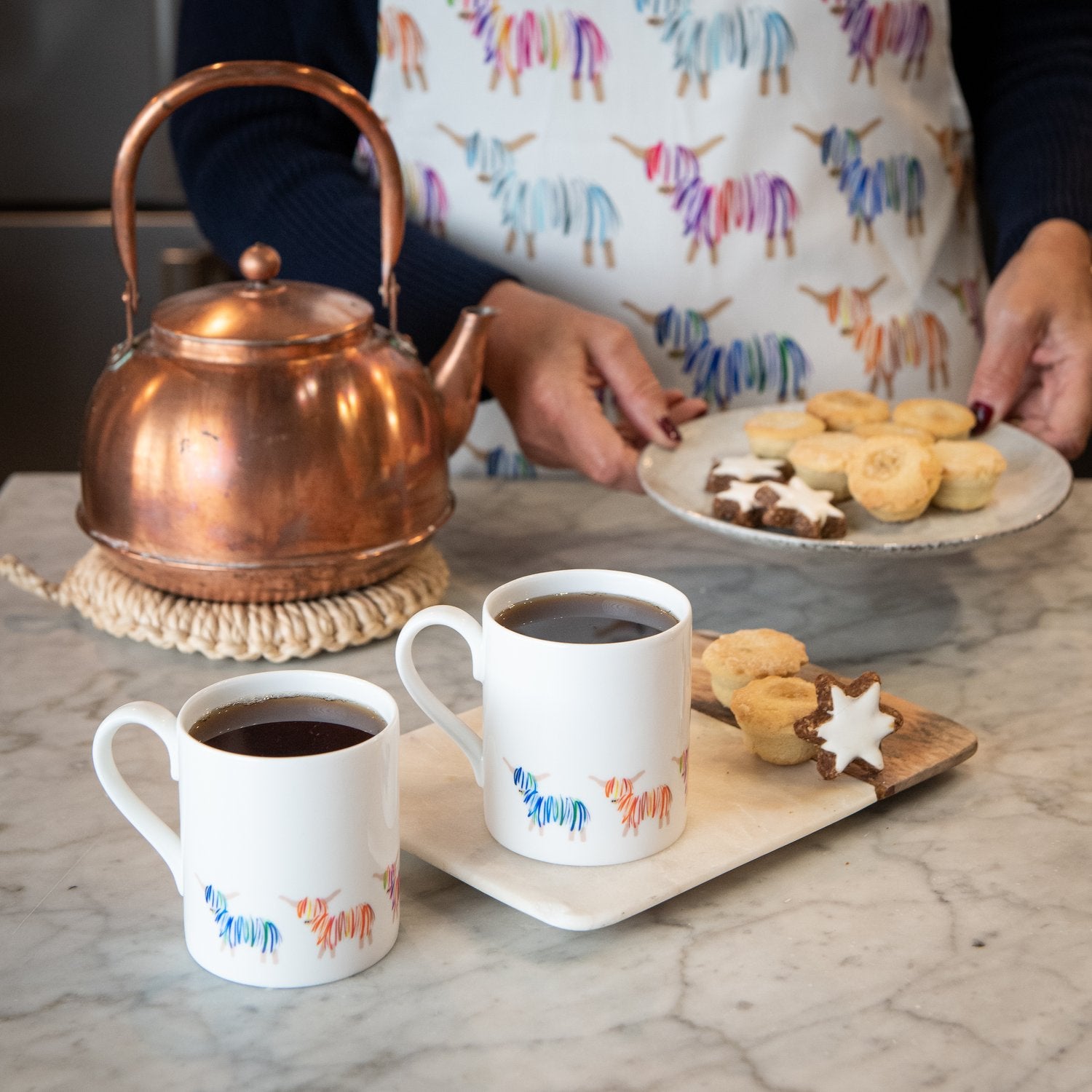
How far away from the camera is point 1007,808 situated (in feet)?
2.46

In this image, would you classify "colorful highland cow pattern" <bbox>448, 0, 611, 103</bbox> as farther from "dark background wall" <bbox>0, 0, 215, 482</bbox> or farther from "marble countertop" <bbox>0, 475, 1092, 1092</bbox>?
"dark background wall" <bbox>0, 0, 215, 482</bbox>

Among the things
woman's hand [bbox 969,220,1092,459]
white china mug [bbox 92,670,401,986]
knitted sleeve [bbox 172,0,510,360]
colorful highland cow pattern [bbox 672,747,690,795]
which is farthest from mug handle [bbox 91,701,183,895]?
woman's hand [bbox 969,220,1092,459]

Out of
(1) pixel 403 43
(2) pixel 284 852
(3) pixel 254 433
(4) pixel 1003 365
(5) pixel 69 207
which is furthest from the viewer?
(5) pixel 69 207

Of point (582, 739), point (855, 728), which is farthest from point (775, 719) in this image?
point (582, 739)

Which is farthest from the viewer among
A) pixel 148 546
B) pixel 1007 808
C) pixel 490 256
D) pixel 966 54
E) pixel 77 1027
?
pixel 966 54

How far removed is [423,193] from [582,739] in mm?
886

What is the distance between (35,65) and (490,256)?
126 centimetres

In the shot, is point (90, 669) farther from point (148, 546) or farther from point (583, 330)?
point (583, 330)

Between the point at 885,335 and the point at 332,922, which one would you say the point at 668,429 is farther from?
the point at 332,922

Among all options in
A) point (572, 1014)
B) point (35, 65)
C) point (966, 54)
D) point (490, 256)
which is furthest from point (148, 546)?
point (35, 65)

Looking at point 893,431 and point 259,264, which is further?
point 893,431

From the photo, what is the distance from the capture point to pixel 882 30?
1.32 meters

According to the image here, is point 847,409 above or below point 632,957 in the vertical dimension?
above

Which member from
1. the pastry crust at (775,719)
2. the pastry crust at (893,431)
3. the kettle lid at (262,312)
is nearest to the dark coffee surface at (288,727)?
the pastry crust at (775,719)
